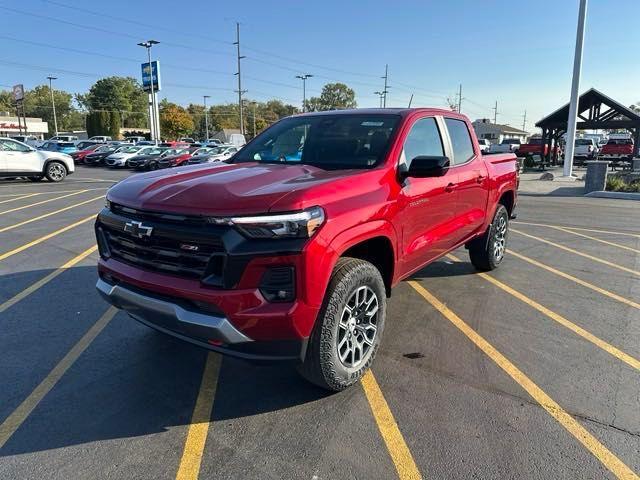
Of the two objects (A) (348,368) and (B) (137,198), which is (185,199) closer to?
(B) (137,198)

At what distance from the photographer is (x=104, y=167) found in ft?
108

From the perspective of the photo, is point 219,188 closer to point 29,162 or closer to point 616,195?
point 616,195

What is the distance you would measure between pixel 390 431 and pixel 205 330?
1258 mm

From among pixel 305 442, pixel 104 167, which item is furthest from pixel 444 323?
pixel 104 167

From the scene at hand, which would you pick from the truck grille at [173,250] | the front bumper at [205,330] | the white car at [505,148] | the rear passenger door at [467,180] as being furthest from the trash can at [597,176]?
the truck grille at [173,250]

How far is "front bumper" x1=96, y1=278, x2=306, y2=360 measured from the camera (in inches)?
105

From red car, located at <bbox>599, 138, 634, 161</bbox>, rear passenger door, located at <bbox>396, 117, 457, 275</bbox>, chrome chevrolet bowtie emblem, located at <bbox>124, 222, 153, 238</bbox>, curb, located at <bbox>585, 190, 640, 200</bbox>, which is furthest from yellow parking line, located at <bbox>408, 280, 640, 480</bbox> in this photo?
red car, located at <bbox>599, 138, 634, 161</bbox>

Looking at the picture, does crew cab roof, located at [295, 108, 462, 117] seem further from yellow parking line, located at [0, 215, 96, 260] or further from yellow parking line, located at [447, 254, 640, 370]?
yellow parking line, located at [0, 215, 96, 260]

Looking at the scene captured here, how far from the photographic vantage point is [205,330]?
2688 millimetres

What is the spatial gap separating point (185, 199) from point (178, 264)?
1.29ft

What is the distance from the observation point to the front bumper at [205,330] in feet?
8.75

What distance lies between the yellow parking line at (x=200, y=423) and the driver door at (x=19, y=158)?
Answer: 17347mm

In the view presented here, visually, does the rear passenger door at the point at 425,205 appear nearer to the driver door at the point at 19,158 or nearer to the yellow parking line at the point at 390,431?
the yellow parking line at the point at 390,431

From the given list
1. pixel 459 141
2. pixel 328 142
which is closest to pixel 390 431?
pixel 328 142
